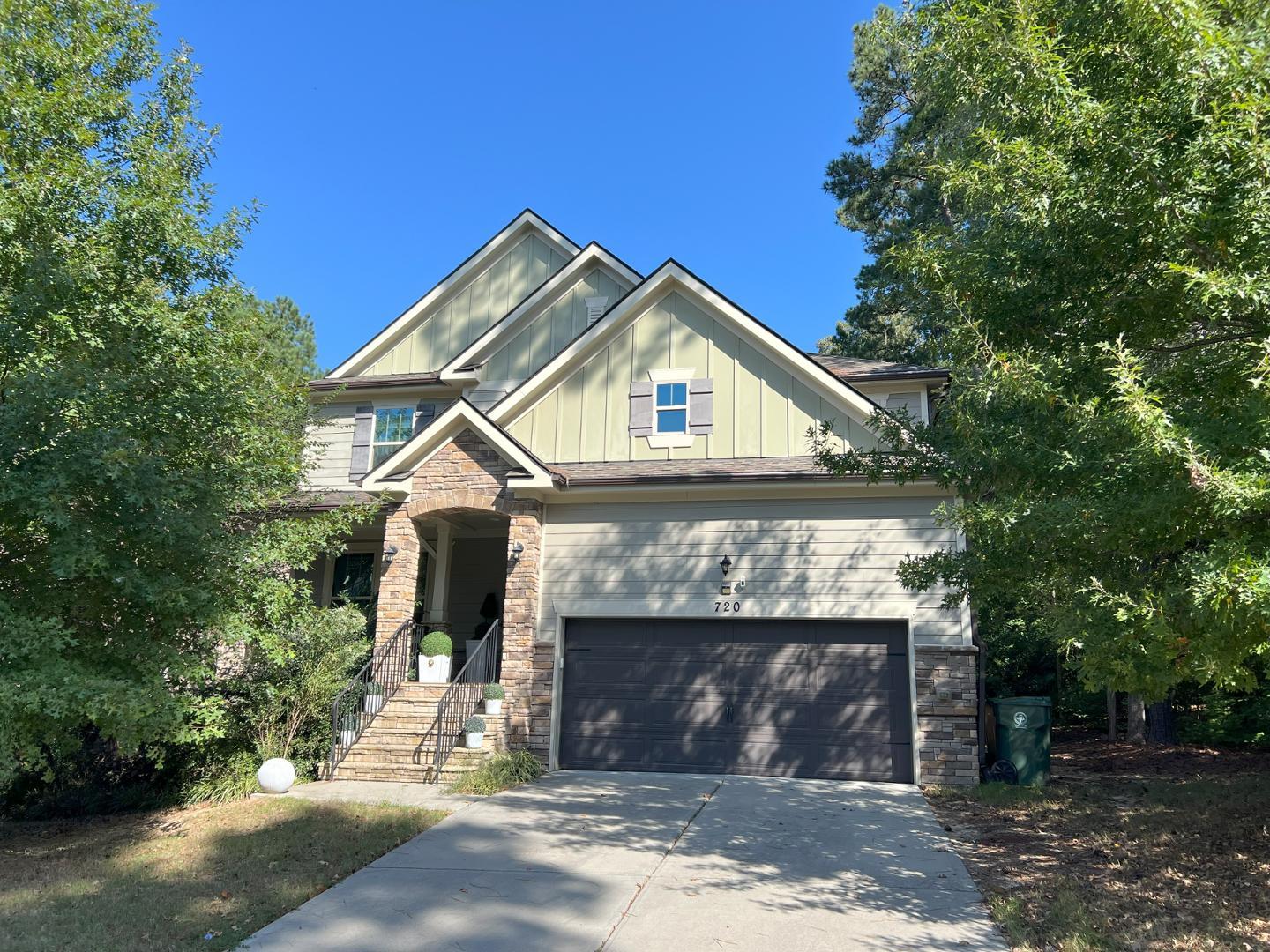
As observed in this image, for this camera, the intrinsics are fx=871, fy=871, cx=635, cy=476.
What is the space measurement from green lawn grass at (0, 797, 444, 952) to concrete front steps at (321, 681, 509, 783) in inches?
55.3

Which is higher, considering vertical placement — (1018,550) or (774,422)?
(774,422)

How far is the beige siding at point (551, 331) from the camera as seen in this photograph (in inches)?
669

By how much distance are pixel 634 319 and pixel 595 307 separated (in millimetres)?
3125

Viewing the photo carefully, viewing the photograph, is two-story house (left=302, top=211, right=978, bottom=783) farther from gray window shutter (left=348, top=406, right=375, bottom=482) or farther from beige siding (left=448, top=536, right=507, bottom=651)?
gray window shutter (left=348, top=406, right=375, bottom=482)

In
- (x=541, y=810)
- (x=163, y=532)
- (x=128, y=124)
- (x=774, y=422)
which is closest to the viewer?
(x=163, y=532)

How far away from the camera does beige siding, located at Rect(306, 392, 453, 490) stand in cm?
1716

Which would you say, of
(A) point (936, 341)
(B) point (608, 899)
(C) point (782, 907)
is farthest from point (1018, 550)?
(B) point (608, 899)

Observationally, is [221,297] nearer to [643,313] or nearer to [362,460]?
[643,313]

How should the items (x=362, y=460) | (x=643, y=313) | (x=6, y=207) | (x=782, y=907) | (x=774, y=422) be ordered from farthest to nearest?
(x=362, y=460) → (x=643, y=313) → (x=774, y=422) → (x=6, y=207) → (x=782, y=907)

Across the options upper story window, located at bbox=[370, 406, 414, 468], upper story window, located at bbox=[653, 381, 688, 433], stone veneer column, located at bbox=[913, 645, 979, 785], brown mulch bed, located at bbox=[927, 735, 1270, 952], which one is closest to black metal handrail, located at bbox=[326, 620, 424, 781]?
upper story window, located at bbox=[653, 381, 688, 433]

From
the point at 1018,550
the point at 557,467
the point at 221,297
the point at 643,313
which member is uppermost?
the point at 643,313

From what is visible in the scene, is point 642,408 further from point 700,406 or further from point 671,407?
point 700,406

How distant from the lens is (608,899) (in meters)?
6.33

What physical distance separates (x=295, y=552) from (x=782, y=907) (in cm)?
616
